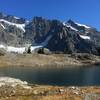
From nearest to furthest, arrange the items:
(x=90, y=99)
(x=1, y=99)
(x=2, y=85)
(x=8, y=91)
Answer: (x=90, y=99) → (x=1, y=99) → (x=8, y=91) → (x=2, y=85)

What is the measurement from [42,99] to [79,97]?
4661mm

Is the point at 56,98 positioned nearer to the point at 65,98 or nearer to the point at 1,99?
the point at 65,98

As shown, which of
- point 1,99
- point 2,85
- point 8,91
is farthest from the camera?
point 2,85

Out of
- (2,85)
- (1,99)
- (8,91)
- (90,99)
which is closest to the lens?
(90,99)

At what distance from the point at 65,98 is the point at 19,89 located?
1474 centimetres

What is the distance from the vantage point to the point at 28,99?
109 feet

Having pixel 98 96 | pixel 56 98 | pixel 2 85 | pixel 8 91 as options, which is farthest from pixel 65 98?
pixel 2 85

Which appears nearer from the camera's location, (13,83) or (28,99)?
(28,99)

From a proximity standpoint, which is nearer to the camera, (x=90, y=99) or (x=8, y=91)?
(x=90, y=99)

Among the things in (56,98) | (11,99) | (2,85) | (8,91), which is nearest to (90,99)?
(56,98)

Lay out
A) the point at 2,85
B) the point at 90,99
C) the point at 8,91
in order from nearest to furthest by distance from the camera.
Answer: the point at 90,99
the point at 8,91
the point at 2,85

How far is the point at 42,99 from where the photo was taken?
32906 millimetres

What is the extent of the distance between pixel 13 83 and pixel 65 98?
1988cm

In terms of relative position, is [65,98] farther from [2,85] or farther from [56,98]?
[2,85]
